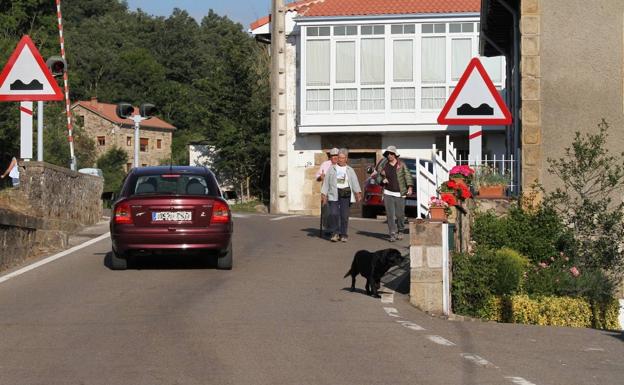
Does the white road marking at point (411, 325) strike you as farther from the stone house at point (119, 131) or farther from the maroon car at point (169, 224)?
the stone house at point (119, 131)

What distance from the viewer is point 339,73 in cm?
4109

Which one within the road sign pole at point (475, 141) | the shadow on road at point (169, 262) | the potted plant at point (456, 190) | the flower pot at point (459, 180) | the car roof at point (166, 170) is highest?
the road sign pole at point (475, 141)

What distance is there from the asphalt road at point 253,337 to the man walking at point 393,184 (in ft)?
16.5

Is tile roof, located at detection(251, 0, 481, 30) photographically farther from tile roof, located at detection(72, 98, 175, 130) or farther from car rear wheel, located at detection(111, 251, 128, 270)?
tile roof, located at detection(72, 98, 175, 130)

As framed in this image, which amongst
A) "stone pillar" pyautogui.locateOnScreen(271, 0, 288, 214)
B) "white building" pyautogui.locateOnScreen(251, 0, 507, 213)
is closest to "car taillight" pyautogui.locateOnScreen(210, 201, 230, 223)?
"white building" pyautogui.locateOnScreen(251, 0, 507, 213)

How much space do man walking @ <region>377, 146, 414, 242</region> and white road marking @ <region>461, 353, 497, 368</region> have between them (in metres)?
11.2

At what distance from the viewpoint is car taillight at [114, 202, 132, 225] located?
15.0 meters

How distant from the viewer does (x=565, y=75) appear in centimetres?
1681

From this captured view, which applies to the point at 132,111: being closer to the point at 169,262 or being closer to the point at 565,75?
the point at 169,262

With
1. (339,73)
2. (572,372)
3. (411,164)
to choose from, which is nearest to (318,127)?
(339,73)

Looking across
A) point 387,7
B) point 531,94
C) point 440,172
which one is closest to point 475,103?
point 531,94

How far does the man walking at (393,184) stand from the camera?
20156 millimetres

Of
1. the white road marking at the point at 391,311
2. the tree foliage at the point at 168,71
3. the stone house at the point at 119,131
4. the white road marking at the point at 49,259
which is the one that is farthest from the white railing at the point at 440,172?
the stone house at the point at 119,131

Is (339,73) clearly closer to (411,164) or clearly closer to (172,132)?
(411,164)
